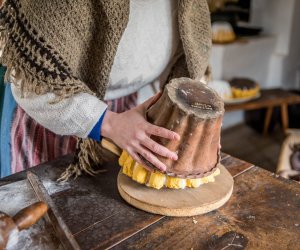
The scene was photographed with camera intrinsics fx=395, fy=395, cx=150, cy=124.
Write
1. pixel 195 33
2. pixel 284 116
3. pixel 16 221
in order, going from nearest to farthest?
pixel 16 221 → pixel 195 33 → pixel 284 116

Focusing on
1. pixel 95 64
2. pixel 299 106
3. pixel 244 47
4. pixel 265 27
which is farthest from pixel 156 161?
pixel 265 27

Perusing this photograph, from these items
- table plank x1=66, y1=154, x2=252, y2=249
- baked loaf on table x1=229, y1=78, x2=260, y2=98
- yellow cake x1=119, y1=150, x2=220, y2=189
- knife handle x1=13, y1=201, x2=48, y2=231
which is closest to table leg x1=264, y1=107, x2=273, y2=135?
baked loaf on table x1=229, y1=78, x2=260, y2=98

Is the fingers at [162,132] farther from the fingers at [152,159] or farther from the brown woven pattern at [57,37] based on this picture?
the brown woven pattern at [57,37]

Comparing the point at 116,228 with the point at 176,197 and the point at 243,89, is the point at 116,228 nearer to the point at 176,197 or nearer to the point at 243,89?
the point at 176,197

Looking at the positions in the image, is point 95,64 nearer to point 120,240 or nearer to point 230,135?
point 120,240

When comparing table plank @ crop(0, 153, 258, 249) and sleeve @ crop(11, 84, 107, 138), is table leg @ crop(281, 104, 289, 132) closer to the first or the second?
table plank @ crop(0, 153, 258, 249)

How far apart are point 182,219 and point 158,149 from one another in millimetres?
126

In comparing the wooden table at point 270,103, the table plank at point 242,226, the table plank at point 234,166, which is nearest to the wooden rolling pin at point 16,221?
the table plank at point 242,226

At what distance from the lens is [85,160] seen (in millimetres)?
797

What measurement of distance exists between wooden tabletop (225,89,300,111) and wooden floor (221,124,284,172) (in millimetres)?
286

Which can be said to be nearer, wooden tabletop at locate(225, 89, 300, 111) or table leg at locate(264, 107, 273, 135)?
wooden tabletop at locate(225, 89, 300, 111)

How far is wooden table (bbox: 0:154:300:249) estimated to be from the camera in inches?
23.7

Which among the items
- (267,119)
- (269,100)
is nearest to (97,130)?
(269,100)

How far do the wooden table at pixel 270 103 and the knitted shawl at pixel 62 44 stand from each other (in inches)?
61.2
